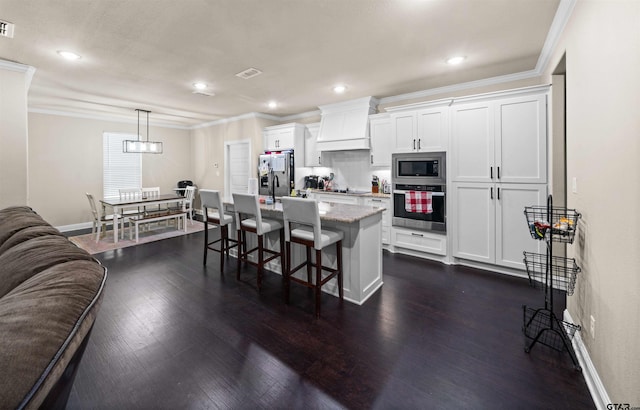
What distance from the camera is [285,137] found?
603 centimetres

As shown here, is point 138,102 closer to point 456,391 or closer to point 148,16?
point 148,16

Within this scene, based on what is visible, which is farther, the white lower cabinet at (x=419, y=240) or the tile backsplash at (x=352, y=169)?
the tile backsplash at (x=352, y=169)

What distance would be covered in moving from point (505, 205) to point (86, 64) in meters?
5.50

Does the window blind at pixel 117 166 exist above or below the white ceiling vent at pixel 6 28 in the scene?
below

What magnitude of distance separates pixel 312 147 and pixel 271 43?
302cm

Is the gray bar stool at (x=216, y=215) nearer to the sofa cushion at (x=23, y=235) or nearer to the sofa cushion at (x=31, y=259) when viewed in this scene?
the sofa cushion at (x=23, y=235)

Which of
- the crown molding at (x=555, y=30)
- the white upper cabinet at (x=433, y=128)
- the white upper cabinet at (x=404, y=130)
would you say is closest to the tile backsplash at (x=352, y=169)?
the white upper cabinet at (x=404, y=130)

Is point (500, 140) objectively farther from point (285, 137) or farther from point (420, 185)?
point (285, 137)

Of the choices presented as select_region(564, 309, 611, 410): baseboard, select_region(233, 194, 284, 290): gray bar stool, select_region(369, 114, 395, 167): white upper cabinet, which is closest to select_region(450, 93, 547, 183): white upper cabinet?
select_region(369, 114, 395, 167): white upper cabinet

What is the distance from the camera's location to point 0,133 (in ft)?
11.3

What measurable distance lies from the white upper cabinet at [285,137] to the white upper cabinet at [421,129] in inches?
86.0

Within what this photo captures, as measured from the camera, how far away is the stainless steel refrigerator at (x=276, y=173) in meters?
5.96

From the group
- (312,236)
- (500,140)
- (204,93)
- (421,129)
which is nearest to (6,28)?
(204,93)

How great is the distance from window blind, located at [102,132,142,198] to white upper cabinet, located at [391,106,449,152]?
259 inches
